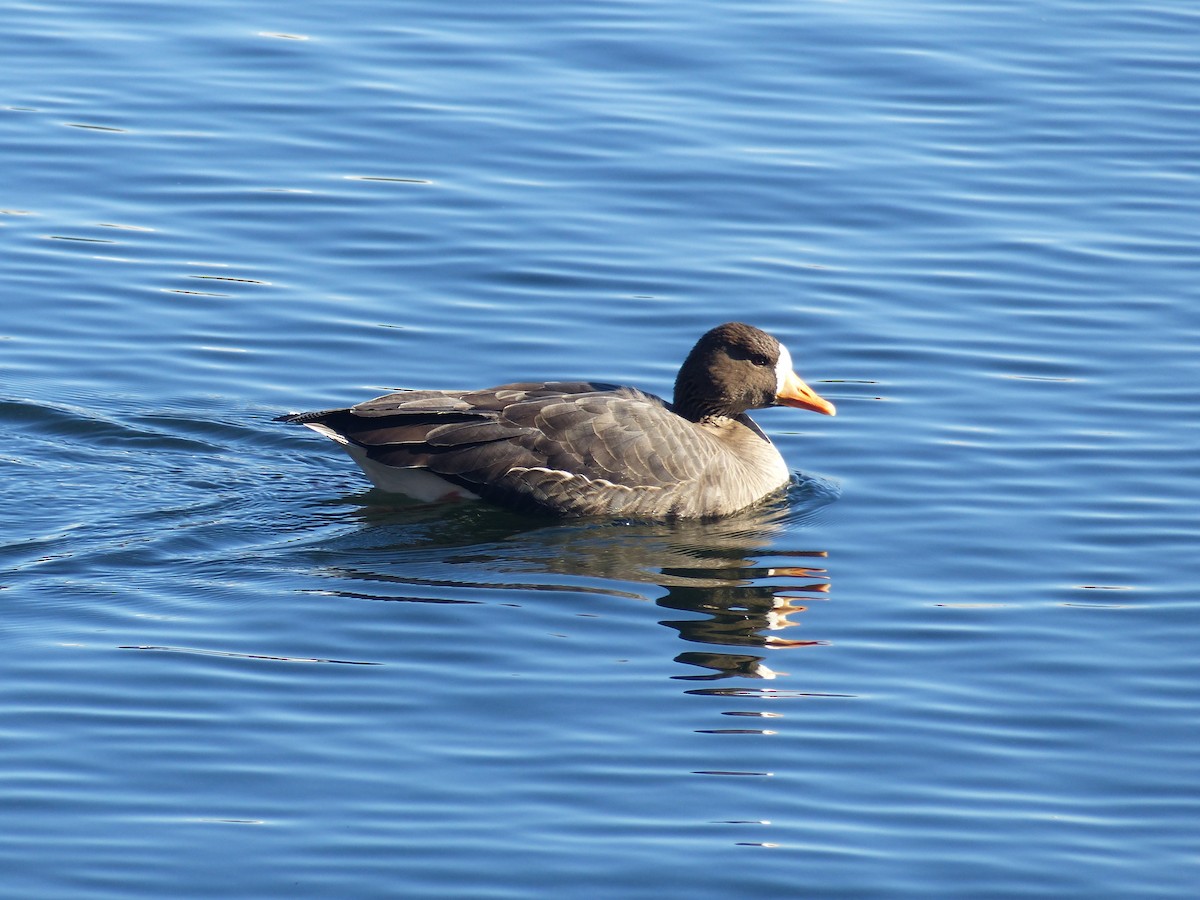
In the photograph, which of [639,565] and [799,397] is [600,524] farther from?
[799,397]

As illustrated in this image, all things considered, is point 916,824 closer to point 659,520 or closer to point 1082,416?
point 659,520

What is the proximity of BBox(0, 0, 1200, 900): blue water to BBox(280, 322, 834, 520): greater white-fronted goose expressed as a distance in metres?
0.22

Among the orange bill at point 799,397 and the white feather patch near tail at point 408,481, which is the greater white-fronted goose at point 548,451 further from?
the orange bill at point 799,397

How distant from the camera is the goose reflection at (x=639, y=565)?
9945mm

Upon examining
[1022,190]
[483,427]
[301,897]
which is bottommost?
[301,897]

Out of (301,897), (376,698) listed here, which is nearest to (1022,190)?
(376,698)

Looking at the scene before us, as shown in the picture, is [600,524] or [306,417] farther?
[600,524]

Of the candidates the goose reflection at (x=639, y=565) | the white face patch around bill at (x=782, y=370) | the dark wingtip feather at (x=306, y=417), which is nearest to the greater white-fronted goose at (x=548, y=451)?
the dark wingtip feather at (x=306, y=417)

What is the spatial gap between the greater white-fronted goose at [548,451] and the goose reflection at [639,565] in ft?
0.47

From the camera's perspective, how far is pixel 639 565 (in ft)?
35.6

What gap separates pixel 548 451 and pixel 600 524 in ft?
1.73

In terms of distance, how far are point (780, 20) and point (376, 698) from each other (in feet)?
43.1

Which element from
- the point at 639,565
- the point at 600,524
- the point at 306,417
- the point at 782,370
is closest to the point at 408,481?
the point at 306,417

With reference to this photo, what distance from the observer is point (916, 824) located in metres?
7.91
